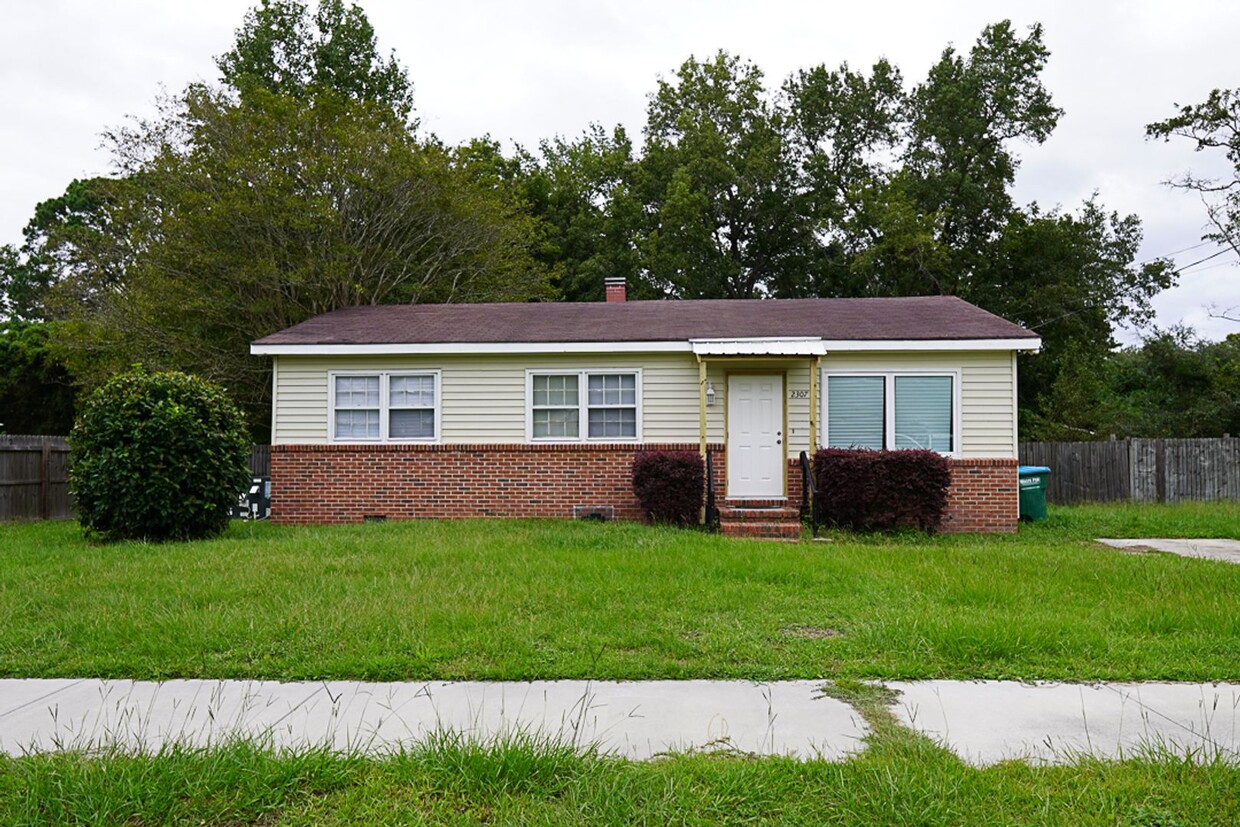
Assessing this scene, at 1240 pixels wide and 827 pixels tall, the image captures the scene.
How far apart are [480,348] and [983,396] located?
7.54 m

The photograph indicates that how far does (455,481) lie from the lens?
43.2 feet

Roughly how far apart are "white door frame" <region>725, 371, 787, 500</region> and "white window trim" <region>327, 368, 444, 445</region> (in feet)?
14.6

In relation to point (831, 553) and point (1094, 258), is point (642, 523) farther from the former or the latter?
point (1094, 258)

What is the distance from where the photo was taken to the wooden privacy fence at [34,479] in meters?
14.0

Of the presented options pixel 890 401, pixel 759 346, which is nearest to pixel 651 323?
pixel 759 346

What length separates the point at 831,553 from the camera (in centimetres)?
891

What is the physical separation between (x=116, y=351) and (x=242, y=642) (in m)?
17.6

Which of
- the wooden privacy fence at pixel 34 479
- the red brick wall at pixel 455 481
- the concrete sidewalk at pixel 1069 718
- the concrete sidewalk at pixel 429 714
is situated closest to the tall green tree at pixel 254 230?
the wooden privacy fence at pixel 34 479

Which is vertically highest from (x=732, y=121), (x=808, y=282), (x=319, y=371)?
(x=732, y=121)

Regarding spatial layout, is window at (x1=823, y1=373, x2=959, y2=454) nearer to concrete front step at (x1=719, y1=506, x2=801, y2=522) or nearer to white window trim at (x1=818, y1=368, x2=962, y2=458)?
white window trim at (x1=818, y1=368, x2=962, y2=458)

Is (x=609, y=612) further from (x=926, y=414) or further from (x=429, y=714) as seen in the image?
(x=926, y=414)

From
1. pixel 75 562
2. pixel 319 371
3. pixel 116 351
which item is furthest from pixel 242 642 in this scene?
pixel 116 351

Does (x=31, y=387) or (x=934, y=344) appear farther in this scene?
(x=31, y=387)

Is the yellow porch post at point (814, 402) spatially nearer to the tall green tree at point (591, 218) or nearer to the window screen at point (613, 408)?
the window screen at point (613, 408)
